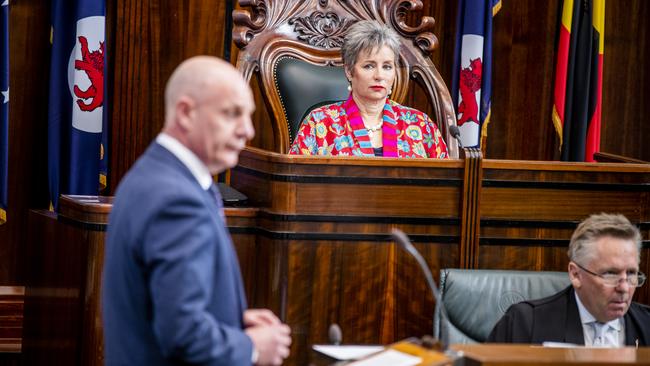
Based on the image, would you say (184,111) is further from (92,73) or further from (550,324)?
(92,73)

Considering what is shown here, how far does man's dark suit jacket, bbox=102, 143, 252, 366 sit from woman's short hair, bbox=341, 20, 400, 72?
8.16ft

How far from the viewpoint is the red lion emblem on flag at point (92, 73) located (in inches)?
207

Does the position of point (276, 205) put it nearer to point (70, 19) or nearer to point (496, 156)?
point (70, 19)

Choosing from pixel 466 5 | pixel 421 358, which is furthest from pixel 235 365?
pixel 466 5

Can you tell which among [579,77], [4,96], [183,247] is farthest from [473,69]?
[183,247]

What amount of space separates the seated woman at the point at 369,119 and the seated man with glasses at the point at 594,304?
1.39 metres

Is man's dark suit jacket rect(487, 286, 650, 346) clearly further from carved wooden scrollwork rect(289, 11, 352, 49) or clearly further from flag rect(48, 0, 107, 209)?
flag rect(48, 0, 107, 209)

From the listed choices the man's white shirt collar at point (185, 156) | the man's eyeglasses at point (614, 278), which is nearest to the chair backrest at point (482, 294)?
the man's eyeglasses at point (614, 278)

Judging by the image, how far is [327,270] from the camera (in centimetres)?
376

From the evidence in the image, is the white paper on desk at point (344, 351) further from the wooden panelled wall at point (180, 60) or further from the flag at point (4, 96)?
the wooden panelled wall at point (180, 60)

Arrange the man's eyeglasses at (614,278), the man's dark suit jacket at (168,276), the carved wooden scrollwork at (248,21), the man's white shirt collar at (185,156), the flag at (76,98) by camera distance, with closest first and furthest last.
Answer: the man's dark suit jacket at (168,276), the man's white shirt collar at (185,156), the man's eyeglasses at (614,278), the carved wooden scrollwork at (248,21), the flag at (76,98)

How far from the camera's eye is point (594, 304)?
3.09 meters

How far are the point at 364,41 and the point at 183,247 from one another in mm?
2689

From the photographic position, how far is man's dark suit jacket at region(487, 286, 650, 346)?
3.07m
